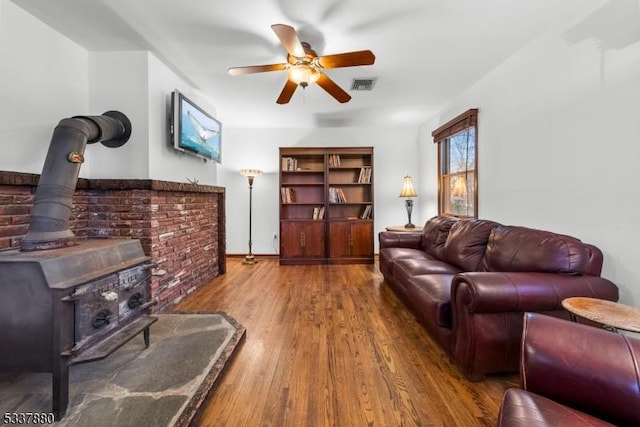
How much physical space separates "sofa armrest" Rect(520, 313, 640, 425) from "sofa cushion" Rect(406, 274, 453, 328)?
2.96 ft

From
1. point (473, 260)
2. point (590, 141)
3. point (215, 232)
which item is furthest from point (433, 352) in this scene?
point (215, 232)

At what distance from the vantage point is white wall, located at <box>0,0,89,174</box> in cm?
186

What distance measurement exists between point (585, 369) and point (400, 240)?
9.32 ft

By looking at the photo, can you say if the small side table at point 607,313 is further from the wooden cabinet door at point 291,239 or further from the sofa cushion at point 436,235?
the wooden cabinet door at point 291,239

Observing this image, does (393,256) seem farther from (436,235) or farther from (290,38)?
(290,38)

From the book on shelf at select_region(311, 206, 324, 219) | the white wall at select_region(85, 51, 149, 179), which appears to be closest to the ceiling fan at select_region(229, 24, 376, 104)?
the white wall at select_region(85, 51, 149, 179)

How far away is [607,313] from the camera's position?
1.32 metres

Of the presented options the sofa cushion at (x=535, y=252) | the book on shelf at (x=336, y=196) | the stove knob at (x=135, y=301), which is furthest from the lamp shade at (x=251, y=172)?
the sofa cushion at (x=535, y=252)

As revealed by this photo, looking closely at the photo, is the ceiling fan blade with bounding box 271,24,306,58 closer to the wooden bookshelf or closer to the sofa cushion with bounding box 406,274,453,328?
the sofa cushion with bounding box 406,274,453,328

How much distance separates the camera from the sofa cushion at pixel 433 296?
74.9 inches

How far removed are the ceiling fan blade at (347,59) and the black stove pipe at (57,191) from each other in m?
1.76

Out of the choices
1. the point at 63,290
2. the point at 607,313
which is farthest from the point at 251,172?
the point at 607,313

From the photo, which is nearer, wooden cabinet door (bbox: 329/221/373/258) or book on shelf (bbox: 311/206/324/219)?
wooden cabinet door (bbox: 329/221/373/258)

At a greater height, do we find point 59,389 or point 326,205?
point 326,205
